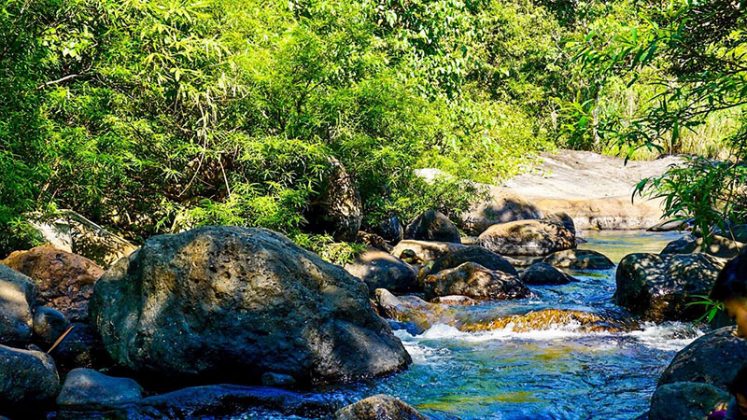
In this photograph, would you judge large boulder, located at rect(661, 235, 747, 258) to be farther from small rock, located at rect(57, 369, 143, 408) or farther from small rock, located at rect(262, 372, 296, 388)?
small rock, located at rect(57, 369, 143, 408)

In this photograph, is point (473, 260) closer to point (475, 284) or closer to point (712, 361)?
point (475, 284)

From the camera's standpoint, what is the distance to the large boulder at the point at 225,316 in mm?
6016

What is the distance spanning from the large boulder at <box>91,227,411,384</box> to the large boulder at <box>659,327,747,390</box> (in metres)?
2.60

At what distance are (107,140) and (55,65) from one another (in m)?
1.22

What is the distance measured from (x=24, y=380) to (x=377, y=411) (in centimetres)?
261

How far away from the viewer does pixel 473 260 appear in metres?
12.6

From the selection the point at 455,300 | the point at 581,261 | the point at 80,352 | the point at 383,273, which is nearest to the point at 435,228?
the point at 581,261

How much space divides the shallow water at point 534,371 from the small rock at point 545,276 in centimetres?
219

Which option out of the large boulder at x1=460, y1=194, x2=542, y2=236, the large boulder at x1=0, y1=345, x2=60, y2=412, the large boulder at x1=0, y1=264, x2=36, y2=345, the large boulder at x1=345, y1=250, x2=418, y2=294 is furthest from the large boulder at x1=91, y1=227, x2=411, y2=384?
the large boulder at x1=460, y1=194, x2=542, y2=236

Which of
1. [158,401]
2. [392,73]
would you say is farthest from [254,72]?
[158,401]

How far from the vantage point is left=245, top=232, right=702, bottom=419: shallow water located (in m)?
5.88

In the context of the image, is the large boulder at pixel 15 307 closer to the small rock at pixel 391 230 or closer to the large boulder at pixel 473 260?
the large boulder at pixel 473 260

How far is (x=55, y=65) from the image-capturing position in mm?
8844

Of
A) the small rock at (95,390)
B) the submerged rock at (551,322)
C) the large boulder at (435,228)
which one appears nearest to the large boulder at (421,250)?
the large boulder at (435,228)
